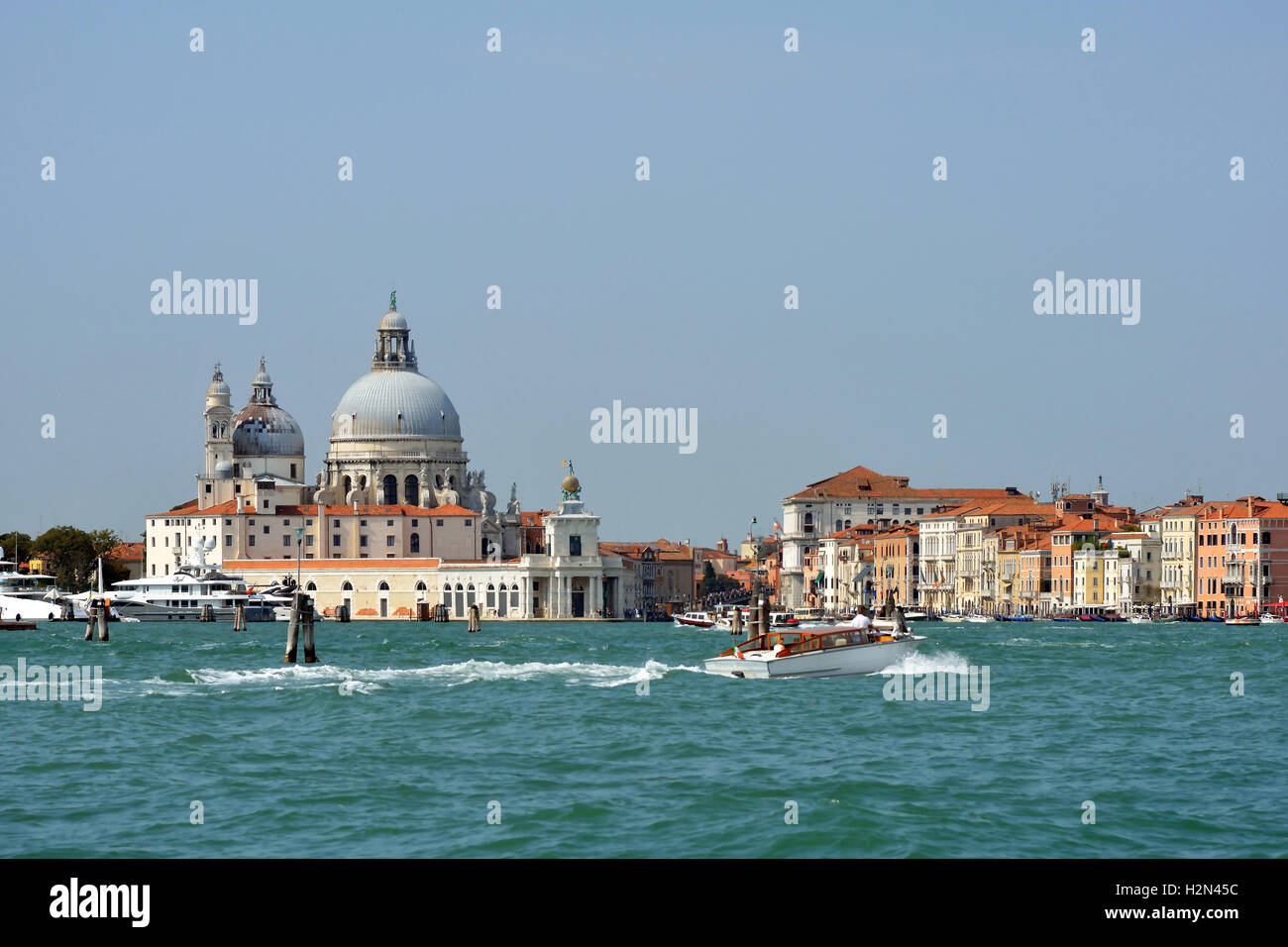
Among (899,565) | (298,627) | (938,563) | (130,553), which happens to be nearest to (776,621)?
(298,627)

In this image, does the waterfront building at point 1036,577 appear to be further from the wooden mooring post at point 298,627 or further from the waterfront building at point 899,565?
the wooden mooring post at point 298,627

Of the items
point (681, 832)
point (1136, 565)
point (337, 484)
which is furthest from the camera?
point (337, 484)

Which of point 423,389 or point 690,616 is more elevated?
point 423,389

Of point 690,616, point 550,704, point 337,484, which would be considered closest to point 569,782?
point 550,704
